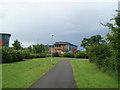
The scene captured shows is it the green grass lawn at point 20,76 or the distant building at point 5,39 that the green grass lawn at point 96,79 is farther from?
the distant building at point 5,39

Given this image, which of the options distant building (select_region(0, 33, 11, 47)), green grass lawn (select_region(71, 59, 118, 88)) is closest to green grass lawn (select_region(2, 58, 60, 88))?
green grass lawn (select_region(71, 59, 118, 88))

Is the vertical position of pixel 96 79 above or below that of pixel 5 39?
below

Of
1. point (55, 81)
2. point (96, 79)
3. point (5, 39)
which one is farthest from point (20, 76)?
point (5, 39)

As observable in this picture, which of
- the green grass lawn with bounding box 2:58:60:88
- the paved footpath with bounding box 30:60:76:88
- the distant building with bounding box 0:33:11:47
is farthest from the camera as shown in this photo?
the distant building with bounding box 0:33:11:47

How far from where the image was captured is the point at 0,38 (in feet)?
136

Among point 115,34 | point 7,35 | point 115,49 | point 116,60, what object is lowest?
point 116,60

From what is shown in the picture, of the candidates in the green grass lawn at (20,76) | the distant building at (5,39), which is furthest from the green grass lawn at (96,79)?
→ the distant building at (5,39)

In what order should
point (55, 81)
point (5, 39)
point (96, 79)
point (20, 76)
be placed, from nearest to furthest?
point (55, 81)
point (96, 79)
point (20, 76)
point (5, 39)

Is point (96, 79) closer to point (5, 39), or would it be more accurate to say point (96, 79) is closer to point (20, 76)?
point (20, 76)

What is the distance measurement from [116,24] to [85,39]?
2098 inches

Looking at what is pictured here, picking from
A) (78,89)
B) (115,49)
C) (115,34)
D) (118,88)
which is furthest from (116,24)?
(78,89)

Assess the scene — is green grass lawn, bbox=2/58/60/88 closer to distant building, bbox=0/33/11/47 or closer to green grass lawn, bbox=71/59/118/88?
green grass lawn, bbox=71/59/118/88

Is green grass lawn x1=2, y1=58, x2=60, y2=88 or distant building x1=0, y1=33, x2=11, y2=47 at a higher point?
distant building x1=0, y1=33, x2=11, y2=47

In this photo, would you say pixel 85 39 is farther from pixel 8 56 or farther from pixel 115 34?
pixel 115 34
